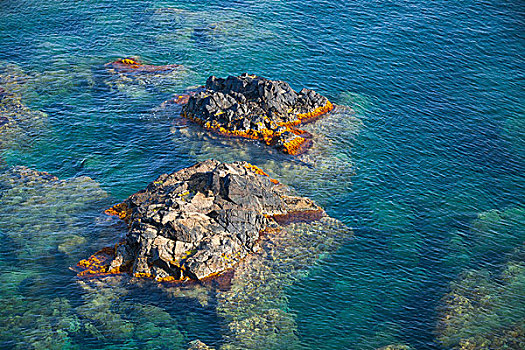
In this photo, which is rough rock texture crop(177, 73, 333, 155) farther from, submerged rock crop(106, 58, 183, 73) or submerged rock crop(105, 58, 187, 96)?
submerged rock crop(106, 58, 183, 73)

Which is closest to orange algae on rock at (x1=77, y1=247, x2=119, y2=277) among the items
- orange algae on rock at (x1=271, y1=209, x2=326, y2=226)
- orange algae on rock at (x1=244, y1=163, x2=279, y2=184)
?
orange algae on rock at (x1=271, y1=209, x2=326, y2=226)

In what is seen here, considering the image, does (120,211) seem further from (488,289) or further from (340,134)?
(488,289)

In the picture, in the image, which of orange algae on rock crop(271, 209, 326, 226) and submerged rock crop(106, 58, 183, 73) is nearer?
orange algae on rock crop(271, 209, 326, 226)

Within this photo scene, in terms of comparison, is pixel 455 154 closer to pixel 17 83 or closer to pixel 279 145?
pixel 279 145

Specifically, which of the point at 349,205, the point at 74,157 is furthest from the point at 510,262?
the point at 74,157

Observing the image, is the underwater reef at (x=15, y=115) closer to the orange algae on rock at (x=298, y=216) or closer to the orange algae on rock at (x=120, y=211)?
the orange algae on rock at (x=120, y=211)
